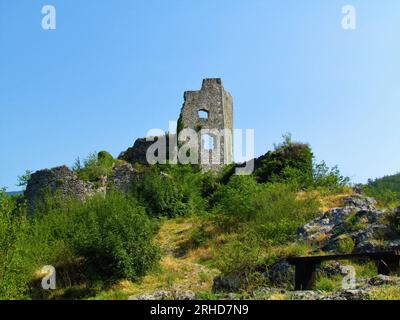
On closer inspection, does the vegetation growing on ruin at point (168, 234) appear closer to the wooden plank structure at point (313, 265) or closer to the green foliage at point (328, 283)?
the green foliage at point (328, 283)

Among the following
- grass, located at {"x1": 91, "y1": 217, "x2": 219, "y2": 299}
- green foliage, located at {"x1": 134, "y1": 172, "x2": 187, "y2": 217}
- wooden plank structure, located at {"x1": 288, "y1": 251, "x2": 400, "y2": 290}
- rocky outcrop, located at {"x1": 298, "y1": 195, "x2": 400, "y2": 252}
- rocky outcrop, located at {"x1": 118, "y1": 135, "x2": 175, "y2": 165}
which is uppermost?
rocky outcrop, located at {"x1": 118, "y1": 135, "x2": 175, "y2": 165}

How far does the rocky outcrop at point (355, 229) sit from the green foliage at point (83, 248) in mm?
4155

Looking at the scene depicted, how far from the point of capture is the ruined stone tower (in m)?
31.4

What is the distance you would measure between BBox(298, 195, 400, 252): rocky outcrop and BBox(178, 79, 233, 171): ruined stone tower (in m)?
15.5

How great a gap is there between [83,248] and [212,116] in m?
18.1

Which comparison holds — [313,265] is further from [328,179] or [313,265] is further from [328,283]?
[328,179]

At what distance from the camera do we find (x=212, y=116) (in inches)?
1268

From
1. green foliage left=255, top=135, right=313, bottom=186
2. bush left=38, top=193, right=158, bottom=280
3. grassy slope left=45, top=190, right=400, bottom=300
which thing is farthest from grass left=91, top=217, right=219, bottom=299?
green foliage left=255, top=135, right=313, bottom=186

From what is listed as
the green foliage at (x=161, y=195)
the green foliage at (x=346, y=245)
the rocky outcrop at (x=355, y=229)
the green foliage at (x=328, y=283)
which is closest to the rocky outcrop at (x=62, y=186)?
the green foliage at (x=161, y=195)

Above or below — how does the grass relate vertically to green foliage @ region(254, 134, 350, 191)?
below

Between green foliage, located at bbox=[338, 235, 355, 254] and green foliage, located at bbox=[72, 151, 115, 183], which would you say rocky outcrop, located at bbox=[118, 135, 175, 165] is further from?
green foliage, located at bbox=[338, 235, 355, 254]

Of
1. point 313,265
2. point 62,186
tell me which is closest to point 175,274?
point 313,265

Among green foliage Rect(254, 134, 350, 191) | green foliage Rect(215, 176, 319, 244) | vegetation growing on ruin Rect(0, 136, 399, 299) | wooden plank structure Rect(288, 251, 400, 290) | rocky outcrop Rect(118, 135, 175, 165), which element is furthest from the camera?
rocky outcrop Rect(118, 135, 175, 165)
